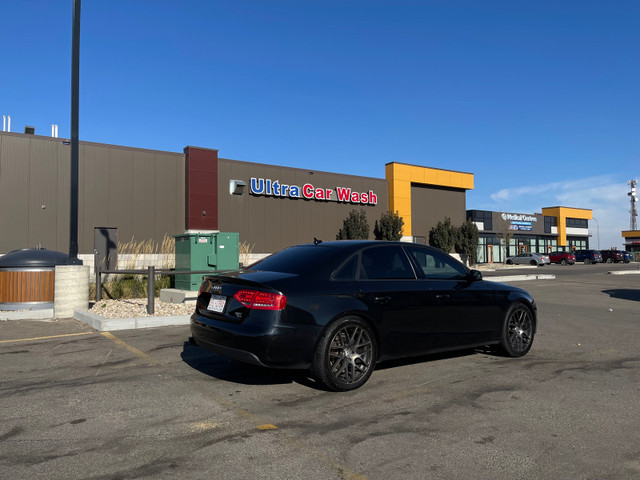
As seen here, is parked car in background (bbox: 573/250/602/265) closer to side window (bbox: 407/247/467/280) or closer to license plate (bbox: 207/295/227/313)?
side window (bbox: 407/247/467/280)

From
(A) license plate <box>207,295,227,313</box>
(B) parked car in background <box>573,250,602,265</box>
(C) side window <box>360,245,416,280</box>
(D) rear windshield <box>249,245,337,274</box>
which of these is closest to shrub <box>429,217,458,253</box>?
(B) parked car in background <box>573,250,602,265</box>

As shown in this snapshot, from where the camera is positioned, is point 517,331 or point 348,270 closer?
point 348,270

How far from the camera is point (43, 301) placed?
10.3 meters

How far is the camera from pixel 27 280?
401 inches

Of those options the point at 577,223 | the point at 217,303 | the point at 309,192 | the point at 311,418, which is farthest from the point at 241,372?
the point at 577,223

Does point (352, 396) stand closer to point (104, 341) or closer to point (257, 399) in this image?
point (257, 399)

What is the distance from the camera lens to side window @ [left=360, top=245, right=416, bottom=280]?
5191 millimetres

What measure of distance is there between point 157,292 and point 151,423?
Answer: 983 cm

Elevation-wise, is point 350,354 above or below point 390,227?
below

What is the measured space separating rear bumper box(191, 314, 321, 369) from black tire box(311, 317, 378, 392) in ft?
0.37

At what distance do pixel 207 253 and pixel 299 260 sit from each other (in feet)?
26.2

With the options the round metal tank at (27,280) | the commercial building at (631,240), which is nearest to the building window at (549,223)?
the commercial building at (631,240)

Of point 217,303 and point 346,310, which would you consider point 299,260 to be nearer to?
point 346,310

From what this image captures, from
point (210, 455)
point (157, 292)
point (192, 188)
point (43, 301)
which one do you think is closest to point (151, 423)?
point (210, 455)
